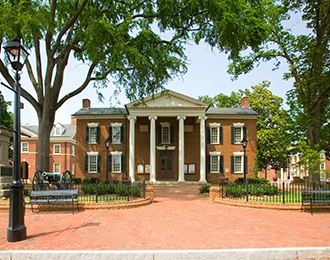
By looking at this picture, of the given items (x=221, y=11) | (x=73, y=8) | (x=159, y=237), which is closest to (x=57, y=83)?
(x=73, y=8)

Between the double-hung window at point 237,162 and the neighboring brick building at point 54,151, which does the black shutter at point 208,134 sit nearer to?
the double-hung window at point 237,162

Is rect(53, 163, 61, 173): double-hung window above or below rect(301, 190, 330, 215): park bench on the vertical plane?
below

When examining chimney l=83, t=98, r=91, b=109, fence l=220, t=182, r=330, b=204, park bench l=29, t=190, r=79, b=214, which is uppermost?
chimney l=83, t=98, r=91, b=109

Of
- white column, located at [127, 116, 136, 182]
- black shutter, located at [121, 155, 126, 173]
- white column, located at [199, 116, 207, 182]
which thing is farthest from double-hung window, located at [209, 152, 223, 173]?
black shutter, located at [121, 155, 126, 173]

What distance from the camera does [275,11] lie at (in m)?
20.9

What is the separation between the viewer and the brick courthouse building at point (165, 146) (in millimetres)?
32438

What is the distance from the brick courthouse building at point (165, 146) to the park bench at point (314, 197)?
65.2 feet

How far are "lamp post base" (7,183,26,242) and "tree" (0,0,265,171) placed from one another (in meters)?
9.52

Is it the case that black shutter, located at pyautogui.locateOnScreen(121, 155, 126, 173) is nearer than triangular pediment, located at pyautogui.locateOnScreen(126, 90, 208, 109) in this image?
No

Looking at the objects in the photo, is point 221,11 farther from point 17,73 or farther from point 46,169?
point 46,169

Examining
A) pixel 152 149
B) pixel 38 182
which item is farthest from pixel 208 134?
pixel 38 182

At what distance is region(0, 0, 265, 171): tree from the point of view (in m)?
14.9

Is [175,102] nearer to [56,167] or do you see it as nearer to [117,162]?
[117,162]

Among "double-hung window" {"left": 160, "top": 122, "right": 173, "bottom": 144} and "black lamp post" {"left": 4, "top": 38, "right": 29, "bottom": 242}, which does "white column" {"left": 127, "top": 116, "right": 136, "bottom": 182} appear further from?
"black lamp post" {"left": 4, "top": 38, "right": 29, "bottom": 242}
